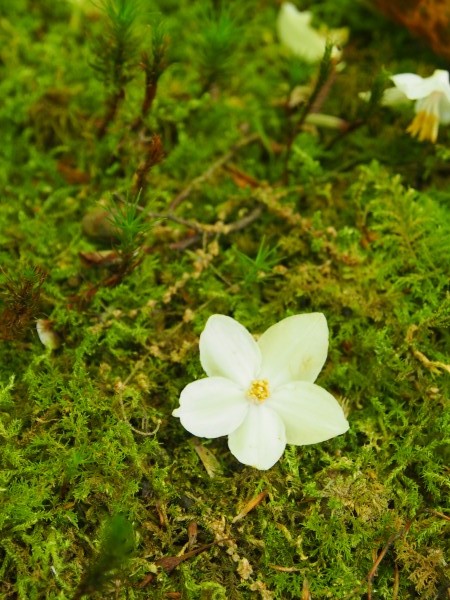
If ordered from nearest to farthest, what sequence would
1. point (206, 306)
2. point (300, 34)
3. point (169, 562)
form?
1. point (169, 562)
2. point (206, 306)
3. point (300, 34)

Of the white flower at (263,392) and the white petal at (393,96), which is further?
the white petal at (393,96)

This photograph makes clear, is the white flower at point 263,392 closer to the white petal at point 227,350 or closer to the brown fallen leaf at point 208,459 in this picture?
the white petal at point 227,350

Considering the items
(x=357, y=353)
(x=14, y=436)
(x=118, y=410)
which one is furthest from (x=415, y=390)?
(x=14, y=436)

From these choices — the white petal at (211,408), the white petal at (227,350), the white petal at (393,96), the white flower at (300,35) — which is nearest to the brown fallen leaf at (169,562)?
the white petal at (211,408)

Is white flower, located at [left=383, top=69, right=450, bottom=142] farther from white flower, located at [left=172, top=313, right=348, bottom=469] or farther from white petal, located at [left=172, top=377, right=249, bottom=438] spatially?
white petal, located at [left=172, top=377, right=249, bottom=438]

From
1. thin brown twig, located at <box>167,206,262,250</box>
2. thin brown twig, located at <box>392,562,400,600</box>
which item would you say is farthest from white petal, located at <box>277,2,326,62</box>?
thin brown twig, located at <box>392,562,400,600</box>

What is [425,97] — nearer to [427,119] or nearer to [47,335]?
[427,119]

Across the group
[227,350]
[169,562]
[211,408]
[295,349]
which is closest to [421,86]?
[295,349]

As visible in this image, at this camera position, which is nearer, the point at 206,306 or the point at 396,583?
the point at 396,583
